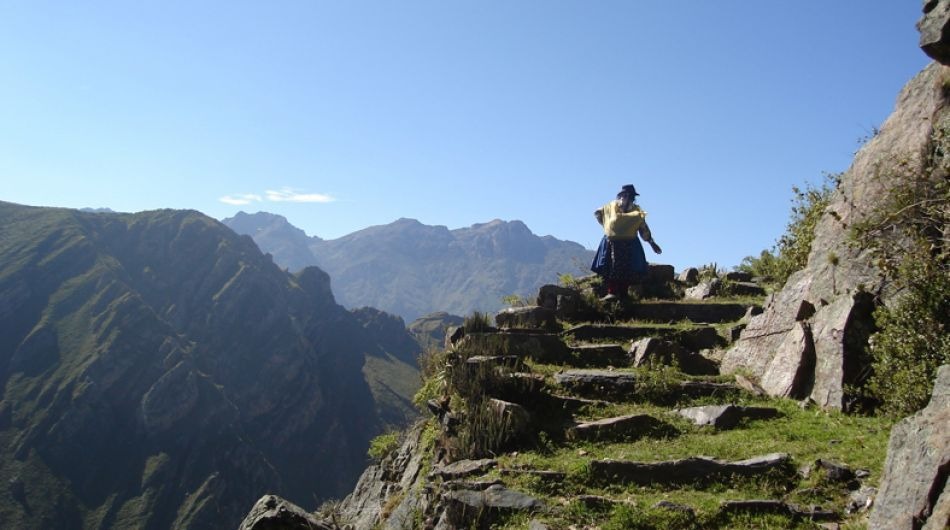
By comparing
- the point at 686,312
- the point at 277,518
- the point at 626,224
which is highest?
the point at 626,224

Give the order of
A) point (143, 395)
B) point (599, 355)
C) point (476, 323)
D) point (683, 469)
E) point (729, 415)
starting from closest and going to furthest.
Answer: point (683, 469) → point (729, 415) → point (599, 355) → point (476, 323) → point (143, 395)

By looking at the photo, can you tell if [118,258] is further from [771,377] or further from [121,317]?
[771,377]

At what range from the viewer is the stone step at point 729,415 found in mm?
9516

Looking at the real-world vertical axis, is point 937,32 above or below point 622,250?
above

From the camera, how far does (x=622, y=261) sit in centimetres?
1705

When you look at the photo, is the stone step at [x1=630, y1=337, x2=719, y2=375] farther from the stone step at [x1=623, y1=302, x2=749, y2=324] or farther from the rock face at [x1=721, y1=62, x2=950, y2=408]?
the stone step at [x1=623, y1=302, x2=749, y2=324]

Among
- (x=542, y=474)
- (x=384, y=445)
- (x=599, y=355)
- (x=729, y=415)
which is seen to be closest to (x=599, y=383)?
(x=599, y=355)

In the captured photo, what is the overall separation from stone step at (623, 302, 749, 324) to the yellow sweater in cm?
181

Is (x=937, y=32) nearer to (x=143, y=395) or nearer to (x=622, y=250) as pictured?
(x=622, y=250)

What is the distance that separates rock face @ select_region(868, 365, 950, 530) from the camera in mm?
4910

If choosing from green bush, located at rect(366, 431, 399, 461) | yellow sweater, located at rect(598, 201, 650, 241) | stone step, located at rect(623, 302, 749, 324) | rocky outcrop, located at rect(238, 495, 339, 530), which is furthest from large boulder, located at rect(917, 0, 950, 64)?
green bush, located at rect(366, 431, 399, 461)

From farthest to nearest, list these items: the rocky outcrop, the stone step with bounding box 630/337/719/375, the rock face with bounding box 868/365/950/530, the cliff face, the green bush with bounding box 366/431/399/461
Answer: the cliff face, the green bush with bounding box 366/431/399/461, the stone step with bounding box 630/337/719/375, the rocky outcrop, the rock face with bounding box 868/365/950/530

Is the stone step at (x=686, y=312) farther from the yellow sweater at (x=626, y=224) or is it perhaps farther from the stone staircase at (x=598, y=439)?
the yellow sweater at (x=626, y=224)

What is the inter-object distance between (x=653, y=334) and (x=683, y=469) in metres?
6.66
